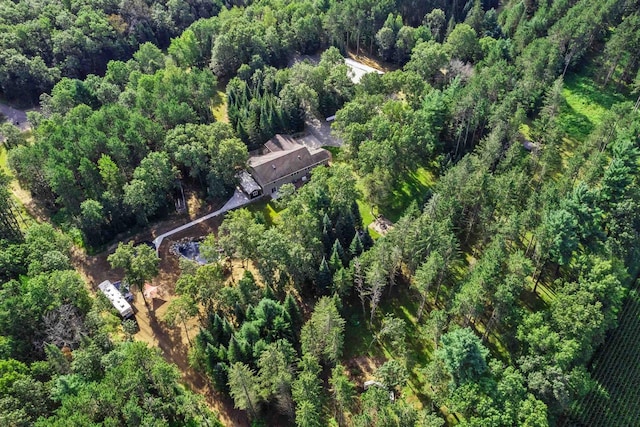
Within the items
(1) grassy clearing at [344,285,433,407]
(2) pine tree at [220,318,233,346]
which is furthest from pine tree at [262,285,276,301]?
(1) grassy clearing at [344,285,433,407]

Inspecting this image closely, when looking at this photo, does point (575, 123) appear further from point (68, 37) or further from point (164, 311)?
point (68, 37)

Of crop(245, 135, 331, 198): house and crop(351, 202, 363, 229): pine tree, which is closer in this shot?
crop(351, 202, 363, 229): pine tree

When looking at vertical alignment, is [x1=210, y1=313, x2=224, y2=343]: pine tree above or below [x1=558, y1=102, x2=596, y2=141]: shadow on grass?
below

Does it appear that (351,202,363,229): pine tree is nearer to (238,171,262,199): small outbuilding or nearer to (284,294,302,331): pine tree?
(284,294,302,331): pine tree

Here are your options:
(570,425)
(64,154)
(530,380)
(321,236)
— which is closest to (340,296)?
(321,236)

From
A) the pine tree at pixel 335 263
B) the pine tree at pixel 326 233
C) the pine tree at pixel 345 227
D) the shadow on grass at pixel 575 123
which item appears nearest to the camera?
the pine tree at pixel 335 263

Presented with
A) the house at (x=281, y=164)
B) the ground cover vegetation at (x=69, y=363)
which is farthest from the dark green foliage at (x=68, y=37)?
the ground cover vegetation at (x=69, y=363)

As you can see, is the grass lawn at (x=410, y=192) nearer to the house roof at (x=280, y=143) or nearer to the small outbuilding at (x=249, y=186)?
the house roof at (x=280, y=143)

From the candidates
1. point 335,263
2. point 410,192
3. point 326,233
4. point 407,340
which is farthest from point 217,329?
point 410,192
